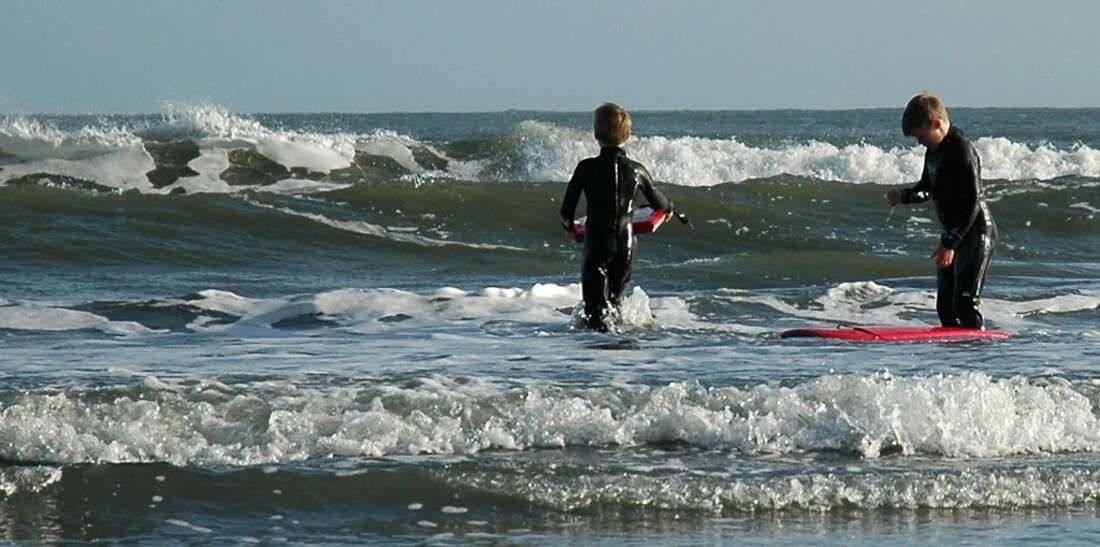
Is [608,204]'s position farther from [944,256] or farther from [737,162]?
[737,162]

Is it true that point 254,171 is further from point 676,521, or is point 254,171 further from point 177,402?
point 676,521

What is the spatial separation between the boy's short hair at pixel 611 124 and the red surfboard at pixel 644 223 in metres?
0.48

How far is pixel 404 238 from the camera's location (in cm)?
1681

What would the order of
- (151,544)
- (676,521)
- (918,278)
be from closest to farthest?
(151,544), (676,521), (918,278)

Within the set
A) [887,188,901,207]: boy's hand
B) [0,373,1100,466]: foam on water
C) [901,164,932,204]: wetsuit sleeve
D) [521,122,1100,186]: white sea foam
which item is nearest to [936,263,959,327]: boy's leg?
[901,164,932,204]: wetsuit sleeve

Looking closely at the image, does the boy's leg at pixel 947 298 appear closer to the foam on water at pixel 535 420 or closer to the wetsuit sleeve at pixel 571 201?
the wetsuit sleeve at pixel 571 201

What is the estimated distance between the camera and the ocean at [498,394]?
546cm

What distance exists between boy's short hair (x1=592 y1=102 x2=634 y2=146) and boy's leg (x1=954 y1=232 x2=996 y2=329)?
1.93 m

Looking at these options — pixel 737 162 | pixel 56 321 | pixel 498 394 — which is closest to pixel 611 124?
pixel 498 394

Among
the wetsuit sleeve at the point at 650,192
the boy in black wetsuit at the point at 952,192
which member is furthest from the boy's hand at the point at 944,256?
the wetsuit sleeve at the point at 650,192

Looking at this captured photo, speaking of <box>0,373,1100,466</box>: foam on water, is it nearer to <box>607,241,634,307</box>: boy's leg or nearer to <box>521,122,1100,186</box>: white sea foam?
<box>607,241,634,307</box>: boy's leg

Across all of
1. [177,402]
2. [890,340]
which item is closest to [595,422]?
[177,402]

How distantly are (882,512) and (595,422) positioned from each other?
1277mm

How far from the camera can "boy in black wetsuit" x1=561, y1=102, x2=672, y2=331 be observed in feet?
30.8
